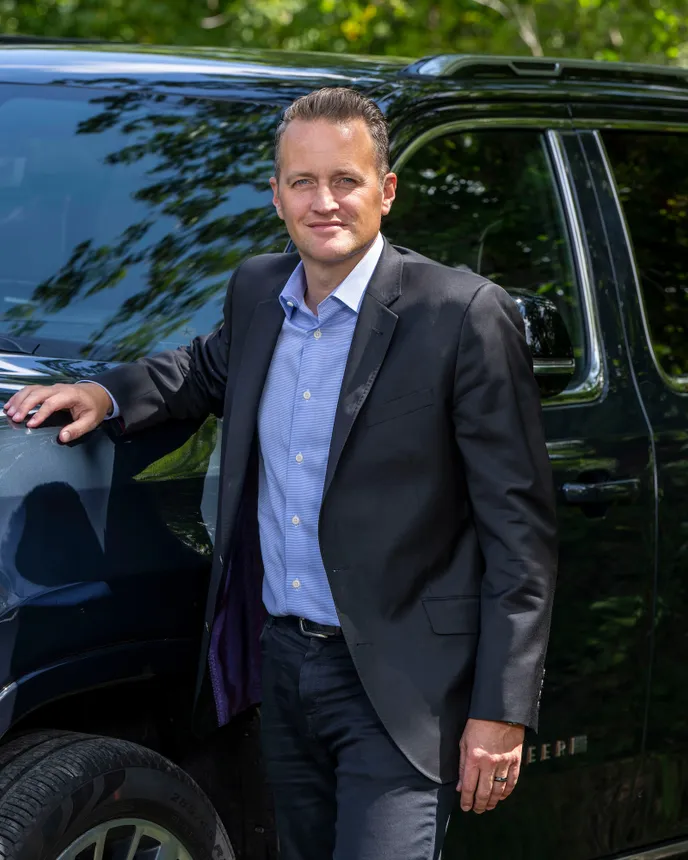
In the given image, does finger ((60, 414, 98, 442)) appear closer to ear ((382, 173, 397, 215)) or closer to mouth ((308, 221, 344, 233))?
mouth ((308, 221, 344, 233))

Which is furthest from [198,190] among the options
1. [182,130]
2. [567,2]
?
[567,2]

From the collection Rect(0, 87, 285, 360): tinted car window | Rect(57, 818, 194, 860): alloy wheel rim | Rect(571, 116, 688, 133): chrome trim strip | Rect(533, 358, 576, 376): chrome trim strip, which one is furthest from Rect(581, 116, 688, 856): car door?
Rect(57, 818, 194, 860): alloy wheel rim

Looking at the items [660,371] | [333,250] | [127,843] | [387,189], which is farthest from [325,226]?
[660,371]

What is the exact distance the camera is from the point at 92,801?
247cm

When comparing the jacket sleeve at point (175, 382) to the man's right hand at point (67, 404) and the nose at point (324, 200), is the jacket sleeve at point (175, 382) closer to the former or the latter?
the man's right hand at point (67, 404)

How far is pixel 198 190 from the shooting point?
3.25m

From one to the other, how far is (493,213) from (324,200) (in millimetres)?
1381

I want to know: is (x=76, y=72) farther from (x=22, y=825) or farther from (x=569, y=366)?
(x=22, y=825)

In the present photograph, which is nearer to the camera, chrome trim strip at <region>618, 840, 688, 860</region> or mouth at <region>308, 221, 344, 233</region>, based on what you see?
mouth at <region>308, 221, 344, 233</region>

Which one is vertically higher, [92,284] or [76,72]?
[76,72]

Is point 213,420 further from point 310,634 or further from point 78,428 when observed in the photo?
point 310,634

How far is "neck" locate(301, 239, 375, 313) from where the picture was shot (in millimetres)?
2570

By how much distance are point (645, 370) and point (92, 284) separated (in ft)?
4.12

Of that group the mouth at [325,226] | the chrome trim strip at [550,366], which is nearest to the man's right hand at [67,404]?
the mouth at [325,226]
